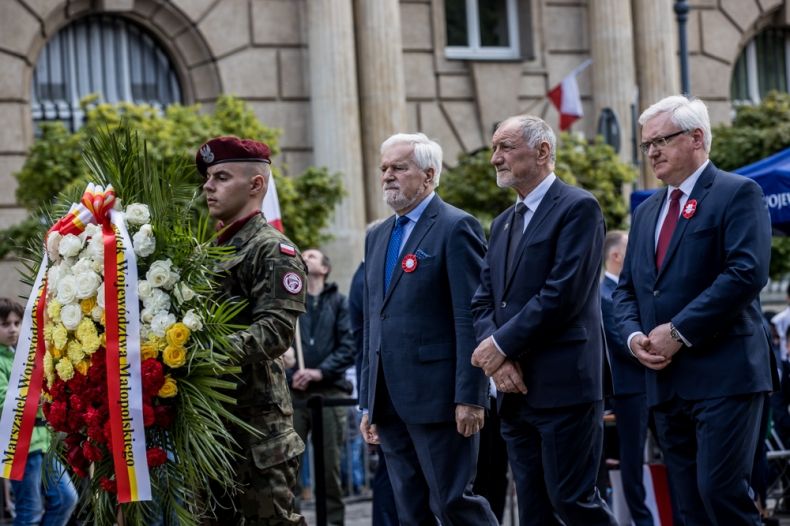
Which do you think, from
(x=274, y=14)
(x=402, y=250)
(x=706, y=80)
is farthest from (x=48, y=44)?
(x=402, y=250)

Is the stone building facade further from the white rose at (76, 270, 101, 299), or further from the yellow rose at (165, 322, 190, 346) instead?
the yellow rose at (165, 322, 190, 346)

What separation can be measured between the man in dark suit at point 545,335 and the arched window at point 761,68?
18462 mm

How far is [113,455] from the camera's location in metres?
6.46

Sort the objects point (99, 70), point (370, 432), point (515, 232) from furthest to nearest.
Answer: point (99, 70)
point (370, 432)
point (515, 232)

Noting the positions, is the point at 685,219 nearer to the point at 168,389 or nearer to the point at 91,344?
the point at 168,389

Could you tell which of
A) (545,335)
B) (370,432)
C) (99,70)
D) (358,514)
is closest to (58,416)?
(370,432)

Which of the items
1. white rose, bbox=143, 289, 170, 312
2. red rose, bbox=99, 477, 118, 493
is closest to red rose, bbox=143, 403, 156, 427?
red rose, bbox=99, 477, 118, 493

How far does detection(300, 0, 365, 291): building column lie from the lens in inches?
806

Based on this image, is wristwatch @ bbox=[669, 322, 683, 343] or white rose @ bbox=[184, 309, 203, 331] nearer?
white rose @ bbox=[184, 309, 203, 331]

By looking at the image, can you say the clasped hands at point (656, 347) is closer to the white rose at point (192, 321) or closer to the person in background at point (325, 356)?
the white rose at point (192, 321)

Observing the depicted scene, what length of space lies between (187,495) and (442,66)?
16.5 meters

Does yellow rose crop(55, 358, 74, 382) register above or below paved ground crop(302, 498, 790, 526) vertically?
above

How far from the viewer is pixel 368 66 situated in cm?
2098

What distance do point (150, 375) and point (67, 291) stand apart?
0.56 meters
